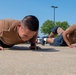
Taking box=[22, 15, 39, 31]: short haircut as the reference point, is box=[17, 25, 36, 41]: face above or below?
below

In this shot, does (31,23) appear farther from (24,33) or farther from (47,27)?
(47,27)

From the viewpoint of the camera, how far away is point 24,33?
16.0ft

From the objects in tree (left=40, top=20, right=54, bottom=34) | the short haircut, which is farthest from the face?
tree (left=40, top=20, right=54, bottom=34)

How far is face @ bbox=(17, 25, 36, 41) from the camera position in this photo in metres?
4.80

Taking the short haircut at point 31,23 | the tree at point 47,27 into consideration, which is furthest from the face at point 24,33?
the tree at point 47,27

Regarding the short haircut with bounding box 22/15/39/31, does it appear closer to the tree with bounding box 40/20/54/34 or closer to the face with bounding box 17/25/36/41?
the face with bounding box 17/25/36/41

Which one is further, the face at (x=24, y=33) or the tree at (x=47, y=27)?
the tree at (x=47, y=27)

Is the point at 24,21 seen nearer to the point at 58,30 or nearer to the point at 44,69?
the point at 44,69

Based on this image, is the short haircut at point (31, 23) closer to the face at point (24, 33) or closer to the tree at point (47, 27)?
the face at point (24, 33)

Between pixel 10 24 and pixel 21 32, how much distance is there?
0.59m

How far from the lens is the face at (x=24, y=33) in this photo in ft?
15.7

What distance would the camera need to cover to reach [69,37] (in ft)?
26.3

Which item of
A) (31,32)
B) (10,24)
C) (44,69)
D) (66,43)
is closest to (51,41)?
(66,43)

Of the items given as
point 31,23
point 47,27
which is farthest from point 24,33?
point 47,27
